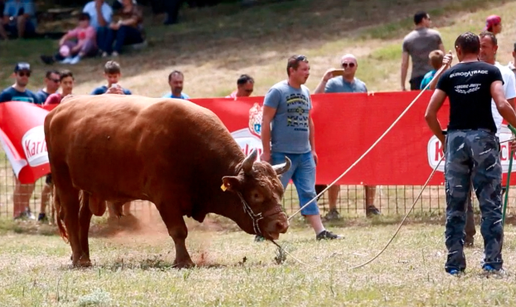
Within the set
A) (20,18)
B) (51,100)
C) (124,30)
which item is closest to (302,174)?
(51,100)

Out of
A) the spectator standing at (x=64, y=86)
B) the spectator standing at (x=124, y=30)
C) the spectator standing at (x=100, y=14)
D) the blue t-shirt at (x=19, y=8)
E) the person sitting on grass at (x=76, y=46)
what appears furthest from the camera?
the blue t-shirt at (x=19, y=8)

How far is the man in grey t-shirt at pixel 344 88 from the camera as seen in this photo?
14805 millimetres

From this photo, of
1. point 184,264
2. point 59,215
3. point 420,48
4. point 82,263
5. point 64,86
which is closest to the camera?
point 184,264

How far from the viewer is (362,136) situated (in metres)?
14.3

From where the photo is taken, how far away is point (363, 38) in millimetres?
24672

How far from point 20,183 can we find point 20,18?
14.0 metres

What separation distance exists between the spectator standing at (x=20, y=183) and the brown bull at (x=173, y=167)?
509 cm

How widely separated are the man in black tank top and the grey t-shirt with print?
8.65 metres

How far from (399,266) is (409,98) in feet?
16.4

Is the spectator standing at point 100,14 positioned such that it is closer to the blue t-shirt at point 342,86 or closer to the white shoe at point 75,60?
the white shoe at point 75,60

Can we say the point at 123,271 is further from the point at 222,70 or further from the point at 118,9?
the point at 118,9

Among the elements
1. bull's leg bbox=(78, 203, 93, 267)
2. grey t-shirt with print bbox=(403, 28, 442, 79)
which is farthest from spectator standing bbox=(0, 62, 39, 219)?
grey t-shirt with print bbox=(403, 28, 442, 79)

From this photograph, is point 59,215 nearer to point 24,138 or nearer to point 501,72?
point 24,138

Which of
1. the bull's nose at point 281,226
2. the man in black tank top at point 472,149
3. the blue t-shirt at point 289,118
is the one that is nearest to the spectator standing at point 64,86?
the blue t-shirt at point 289,118
